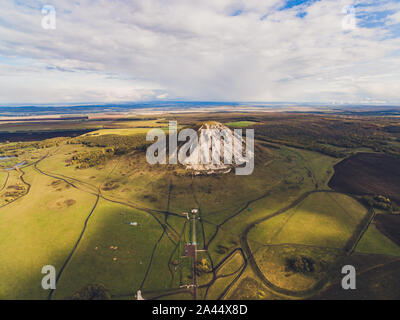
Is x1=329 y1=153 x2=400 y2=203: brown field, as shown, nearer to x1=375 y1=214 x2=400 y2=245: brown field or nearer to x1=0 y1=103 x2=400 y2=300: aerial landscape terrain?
x1=0 y1=103 x2=400 y2=300: aerial landscape terrain

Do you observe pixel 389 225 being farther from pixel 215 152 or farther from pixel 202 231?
pixel 215 152

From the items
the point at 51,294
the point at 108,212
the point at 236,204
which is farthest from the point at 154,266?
the point at 236,204

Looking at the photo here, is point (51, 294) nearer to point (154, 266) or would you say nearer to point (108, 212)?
point (154, 266)

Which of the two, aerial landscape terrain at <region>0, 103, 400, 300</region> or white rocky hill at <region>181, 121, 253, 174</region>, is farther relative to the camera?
white rocky hill at <region>181, 121, 253, 174</region>

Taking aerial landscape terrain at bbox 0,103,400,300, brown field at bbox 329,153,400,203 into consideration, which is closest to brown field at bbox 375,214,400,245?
aerial landscape terrain at bbox 0,103,400,300

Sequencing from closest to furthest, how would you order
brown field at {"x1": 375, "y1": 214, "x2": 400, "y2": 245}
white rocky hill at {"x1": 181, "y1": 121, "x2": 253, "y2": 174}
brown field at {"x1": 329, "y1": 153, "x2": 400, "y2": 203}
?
brown field at {"x1": 375, "y1": 214, "x2": 400, "y2": 245} → brown field at {"x1": 329, "y1": 153, "x2": 400, "y2": 203} → white rocky hill at {"x1": 181, "y1": 121, "x2": 253, "y2": 174}

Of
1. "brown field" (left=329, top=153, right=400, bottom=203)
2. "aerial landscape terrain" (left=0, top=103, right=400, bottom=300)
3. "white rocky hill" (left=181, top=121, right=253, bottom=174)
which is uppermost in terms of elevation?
"white rocky hill" (left=181, top=121, right=253, bottom=174)

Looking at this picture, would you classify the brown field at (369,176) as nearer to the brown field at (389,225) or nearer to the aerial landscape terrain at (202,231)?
the aerial landscape terrain at (202,231)

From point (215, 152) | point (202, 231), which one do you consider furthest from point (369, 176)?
point (202, 231)

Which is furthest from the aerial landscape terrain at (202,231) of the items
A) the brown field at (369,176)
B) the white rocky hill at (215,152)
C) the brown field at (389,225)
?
the white rocky hill at (215,152)

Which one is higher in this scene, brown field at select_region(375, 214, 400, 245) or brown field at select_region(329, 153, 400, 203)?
brown field at select_region(329, 153, 400, 203)
